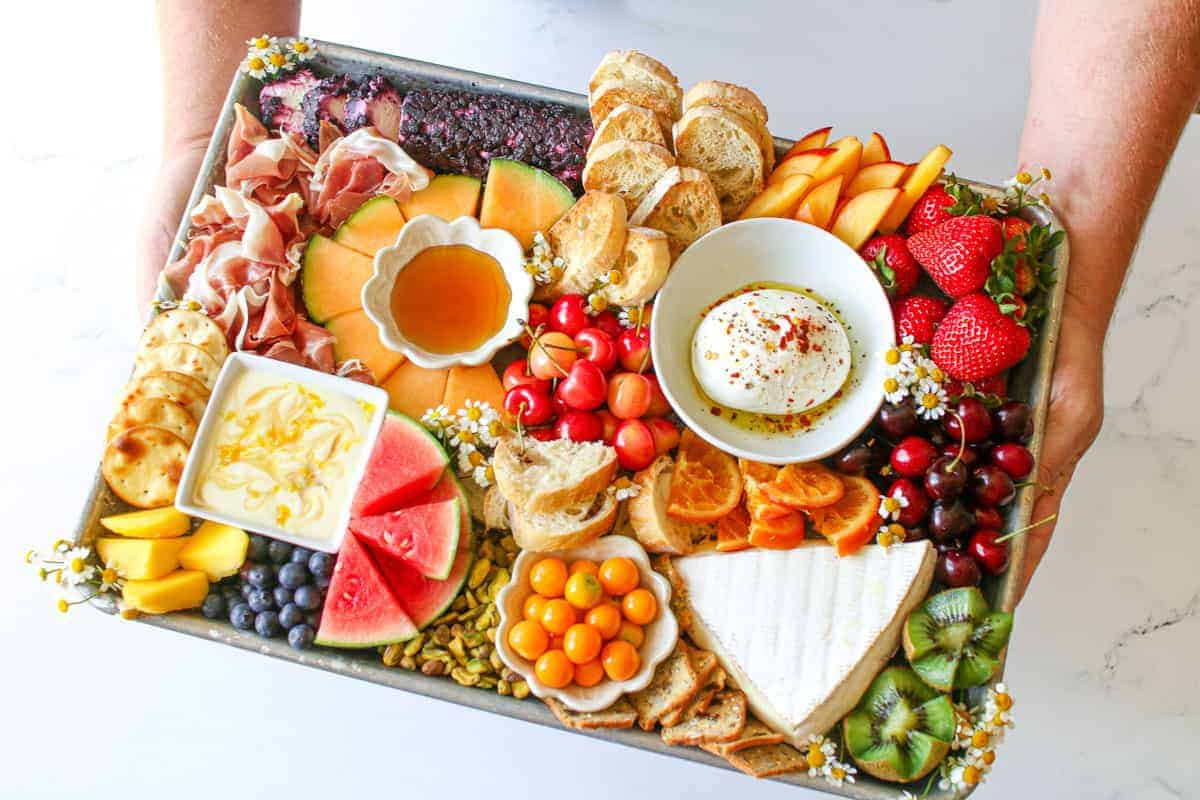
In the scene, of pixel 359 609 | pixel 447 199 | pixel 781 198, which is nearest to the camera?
pixel 359 609

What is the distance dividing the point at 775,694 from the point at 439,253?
1.49 metres

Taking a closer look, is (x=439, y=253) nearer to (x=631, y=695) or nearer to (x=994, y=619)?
(x=631, y=695)

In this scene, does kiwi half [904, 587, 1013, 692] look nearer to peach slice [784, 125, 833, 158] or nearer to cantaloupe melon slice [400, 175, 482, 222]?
peach slice [784, 125, 833, 158]

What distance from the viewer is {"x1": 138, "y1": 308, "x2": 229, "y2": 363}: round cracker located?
2645 mm

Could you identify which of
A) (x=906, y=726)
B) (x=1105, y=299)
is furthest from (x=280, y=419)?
(x=1105, y=299)

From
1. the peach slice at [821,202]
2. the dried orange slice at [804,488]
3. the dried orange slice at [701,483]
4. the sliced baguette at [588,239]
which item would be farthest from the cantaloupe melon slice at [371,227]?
the dried orange slice at [804,488]

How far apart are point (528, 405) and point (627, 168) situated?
686 millimetres

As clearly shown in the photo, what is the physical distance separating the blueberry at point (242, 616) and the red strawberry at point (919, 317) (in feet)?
5.99

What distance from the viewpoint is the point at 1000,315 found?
2525 mm

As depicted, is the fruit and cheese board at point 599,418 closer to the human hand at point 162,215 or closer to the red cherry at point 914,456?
the red cherry at point 914,456

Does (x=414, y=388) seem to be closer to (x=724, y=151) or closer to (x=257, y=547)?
(x=257, y=547)

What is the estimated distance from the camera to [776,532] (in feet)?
8.34

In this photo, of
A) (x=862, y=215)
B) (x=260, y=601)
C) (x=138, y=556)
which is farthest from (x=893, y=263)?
(x=138, y=556)

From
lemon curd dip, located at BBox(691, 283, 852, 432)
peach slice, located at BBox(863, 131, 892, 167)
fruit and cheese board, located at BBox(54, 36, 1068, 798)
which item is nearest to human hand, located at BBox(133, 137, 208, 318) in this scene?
fruit and cheese board, located at BBox(54, 36, 1068, 798)
